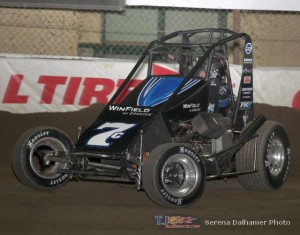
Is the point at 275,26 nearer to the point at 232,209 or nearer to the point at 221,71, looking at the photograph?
the point at 221,71

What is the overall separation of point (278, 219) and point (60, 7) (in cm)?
544

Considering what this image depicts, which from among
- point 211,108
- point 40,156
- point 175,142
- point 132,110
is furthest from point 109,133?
point 211,108

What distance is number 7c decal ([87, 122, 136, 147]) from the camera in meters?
7.41

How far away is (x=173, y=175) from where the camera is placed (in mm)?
7090

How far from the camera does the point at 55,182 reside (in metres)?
7.83

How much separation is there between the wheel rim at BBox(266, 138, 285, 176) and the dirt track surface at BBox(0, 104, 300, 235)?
255 millimetres

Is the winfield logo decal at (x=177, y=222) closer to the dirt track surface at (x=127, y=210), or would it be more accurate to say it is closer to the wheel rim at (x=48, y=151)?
the dirt track surface at (x=127, y=210)

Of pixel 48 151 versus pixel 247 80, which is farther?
pixel 247 80

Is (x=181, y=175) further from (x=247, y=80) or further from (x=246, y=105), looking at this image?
(x=247, y=80)

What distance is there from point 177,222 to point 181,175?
2.84 feet

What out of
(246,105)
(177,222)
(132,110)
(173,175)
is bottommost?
(177,222)

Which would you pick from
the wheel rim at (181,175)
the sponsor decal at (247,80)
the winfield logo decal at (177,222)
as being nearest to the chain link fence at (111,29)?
the sponsor decal at (247,80)

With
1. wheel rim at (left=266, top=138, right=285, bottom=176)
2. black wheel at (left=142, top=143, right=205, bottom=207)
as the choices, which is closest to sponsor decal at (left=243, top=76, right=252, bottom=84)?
wheel rim at (left=266, top=138, right=285, bottom=176)

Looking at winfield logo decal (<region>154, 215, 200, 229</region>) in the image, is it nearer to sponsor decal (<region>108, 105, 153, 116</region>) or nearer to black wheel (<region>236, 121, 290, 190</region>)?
sponsor decal (<region>108, 105, 153, 116</region>)
